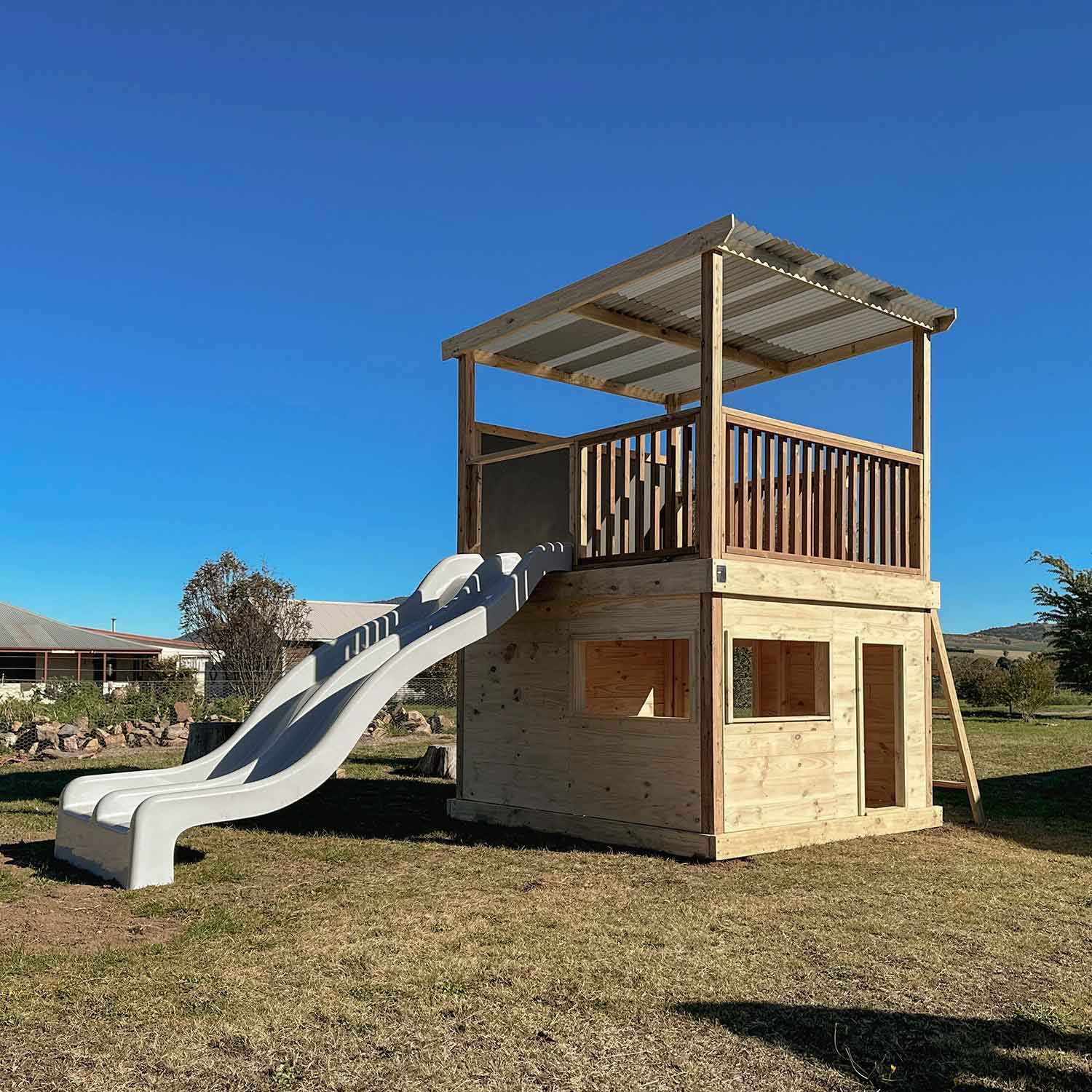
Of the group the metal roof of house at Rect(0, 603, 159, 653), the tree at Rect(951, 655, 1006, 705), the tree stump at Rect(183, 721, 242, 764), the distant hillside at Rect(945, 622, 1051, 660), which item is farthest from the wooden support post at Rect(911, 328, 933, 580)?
the distant hillside at Rect(945, 622, 1051, 660)

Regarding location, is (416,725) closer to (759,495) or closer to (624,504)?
(624,504)

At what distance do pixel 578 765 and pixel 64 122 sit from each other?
1580 centimetres

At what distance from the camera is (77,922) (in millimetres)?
5859

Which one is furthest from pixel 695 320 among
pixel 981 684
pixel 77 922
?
pixel 981 684

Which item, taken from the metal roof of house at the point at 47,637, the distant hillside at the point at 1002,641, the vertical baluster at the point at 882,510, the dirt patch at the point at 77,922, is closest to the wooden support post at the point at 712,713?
the vertical baluster at the point at 882,510

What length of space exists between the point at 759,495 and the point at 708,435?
77 cm

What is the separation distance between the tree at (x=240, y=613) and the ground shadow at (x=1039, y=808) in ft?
66.4

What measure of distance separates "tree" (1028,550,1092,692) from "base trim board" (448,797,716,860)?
323 inches

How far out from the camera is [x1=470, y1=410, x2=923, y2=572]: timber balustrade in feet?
28.8

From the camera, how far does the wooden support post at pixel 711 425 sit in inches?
328

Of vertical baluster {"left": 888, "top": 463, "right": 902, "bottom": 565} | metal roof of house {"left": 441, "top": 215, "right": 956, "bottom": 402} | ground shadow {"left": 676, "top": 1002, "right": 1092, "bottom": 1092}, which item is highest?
metal roof of house {"left": 441, "top": 215, "right": 956, "bottom": 402}

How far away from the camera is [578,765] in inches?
362

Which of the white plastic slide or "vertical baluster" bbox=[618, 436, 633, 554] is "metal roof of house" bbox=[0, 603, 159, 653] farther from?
"vertical baluster" bbox=[618, 436, 633, 554]

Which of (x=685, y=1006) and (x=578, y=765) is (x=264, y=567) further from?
(x=685, y=1006)
